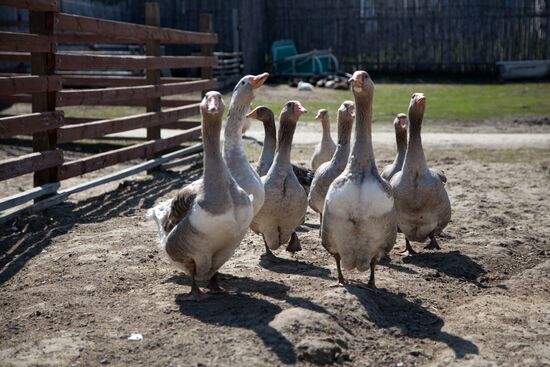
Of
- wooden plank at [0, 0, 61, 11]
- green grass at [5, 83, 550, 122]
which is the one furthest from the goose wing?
green grass at [5, 83, 550, 122]

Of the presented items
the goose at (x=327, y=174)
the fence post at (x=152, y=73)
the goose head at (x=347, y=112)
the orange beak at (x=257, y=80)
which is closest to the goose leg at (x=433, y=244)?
the goose at (x=327, y=174)

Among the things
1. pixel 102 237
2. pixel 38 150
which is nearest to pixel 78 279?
pixel 102 237

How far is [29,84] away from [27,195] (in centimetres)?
123

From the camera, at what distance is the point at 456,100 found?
20.4 metres

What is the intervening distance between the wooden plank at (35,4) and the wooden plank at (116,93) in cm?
102

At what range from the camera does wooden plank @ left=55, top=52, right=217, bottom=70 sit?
8922 mm

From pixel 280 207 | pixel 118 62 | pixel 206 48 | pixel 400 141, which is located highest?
pixel 206 48

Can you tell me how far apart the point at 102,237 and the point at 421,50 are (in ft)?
73.1

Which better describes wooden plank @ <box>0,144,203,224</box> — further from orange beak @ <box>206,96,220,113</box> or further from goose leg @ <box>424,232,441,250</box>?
goose leg @ <box>424,232,441,250</box>

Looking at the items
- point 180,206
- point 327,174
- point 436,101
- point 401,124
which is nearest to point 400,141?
point 401,124

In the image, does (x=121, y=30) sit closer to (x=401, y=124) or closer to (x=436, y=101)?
(x=401, y=124)

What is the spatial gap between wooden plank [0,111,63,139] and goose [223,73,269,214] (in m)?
2.47

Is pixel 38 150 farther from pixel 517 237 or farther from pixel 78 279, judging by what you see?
pixel 517 237

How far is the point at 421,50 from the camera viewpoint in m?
27.7
